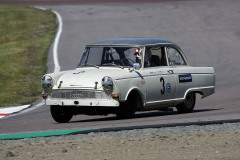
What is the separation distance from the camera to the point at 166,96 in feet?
41.6

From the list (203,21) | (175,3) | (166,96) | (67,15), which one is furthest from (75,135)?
(175,3)

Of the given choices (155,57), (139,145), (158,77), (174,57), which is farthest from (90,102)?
(139,145)

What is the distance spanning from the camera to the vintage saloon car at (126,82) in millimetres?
11617

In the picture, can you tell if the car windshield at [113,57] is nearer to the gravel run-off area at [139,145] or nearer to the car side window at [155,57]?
the car side window at [155,57]

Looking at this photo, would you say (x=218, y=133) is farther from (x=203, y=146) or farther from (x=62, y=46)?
(x=62, y=46)

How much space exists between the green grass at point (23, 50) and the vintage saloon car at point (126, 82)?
4.76 meters

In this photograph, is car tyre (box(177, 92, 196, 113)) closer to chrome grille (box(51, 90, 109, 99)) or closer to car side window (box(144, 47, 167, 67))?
car side window (box(144, 47, 167, 67))

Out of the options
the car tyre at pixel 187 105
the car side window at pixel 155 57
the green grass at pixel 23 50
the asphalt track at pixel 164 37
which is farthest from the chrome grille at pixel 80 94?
the green grass at pixel 23 50

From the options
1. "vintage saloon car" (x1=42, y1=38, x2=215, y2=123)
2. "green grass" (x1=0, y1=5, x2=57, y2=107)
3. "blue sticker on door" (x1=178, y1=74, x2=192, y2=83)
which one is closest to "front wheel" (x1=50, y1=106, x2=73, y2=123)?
"vintage saloon car" (x1=42, y1=38, x2=215, y2=123)

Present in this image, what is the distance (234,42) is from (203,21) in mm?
7079

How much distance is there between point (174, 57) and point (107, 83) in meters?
2.35

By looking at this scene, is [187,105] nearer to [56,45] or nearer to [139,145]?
[139,145]

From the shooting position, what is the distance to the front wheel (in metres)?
12.2

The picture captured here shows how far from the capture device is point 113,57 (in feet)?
41.3
